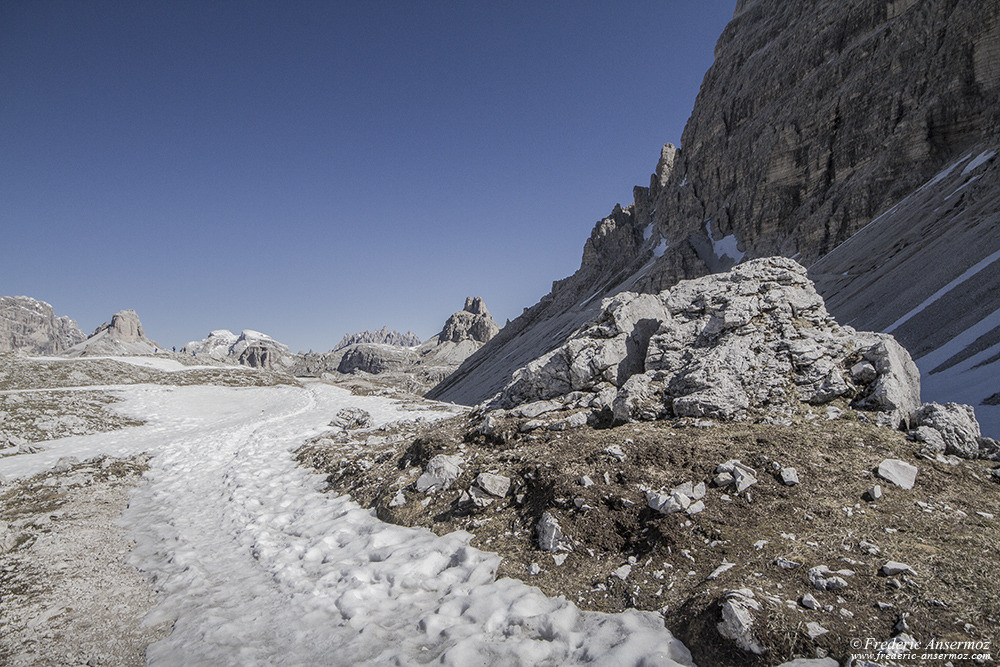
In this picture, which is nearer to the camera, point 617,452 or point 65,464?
point 617,452

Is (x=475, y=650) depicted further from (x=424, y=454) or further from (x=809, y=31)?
(x=809, y=31)

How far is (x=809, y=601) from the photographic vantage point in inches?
173

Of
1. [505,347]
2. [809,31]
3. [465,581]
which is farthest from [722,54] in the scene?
[465,581]

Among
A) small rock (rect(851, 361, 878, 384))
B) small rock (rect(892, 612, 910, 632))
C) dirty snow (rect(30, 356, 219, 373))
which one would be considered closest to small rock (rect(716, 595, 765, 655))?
small rock (rect(892, 612, 910, 632))

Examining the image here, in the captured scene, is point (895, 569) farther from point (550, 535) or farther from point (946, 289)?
point (946, 289)

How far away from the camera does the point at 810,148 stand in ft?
244

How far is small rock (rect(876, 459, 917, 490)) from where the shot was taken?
662 centimetres

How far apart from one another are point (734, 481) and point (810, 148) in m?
91.8

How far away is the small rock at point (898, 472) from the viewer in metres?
6.62

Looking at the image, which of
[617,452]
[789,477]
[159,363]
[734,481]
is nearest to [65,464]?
[617,452]


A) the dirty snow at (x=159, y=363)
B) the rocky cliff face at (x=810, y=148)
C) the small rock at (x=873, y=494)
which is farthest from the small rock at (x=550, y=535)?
the dirty snow at (x=159, y=363)

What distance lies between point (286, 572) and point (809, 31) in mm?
118290

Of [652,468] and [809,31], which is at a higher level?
[809,31]

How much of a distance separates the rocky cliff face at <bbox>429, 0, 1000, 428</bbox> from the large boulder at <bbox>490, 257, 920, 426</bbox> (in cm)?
1598
